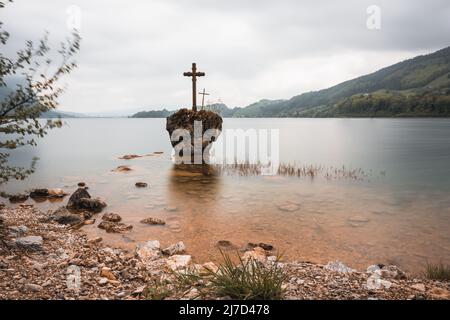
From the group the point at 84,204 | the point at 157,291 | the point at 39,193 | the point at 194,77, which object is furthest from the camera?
the point at 194,77

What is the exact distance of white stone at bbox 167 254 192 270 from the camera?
796 centimetres

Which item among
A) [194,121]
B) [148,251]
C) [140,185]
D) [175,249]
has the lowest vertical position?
[175,249]

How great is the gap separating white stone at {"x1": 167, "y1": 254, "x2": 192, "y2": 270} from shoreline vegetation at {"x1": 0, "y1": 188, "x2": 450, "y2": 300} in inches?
1.1

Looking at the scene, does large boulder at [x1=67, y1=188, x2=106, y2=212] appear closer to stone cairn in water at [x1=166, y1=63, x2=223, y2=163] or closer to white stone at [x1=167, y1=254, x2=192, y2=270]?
white stone at [x1=167, y1=254, x2=192, y2=270]

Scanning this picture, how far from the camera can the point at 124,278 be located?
269 inches

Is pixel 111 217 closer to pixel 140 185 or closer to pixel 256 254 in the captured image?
pixel 256 254

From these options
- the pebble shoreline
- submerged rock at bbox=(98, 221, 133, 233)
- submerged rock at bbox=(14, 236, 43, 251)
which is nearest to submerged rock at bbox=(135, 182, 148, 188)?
submerged rock at bbox=(98, 221, 133, 233)

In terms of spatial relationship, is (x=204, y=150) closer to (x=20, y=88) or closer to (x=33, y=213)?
(x=33, y=213)

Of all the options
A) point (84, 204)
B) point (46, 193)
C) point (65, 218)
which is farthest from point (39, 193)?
point (65, 218)

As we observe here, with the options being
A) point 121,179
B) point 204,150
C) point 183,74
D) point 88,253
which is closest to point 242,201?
point 88,253

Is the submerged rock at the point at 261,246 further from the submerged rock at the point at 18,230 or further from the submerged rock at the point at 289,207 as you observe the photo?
the submerged rock at the point at 18,230

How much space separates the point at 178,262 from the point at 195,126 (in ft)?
80.9

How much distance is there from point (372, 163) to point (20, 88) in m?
35.5
